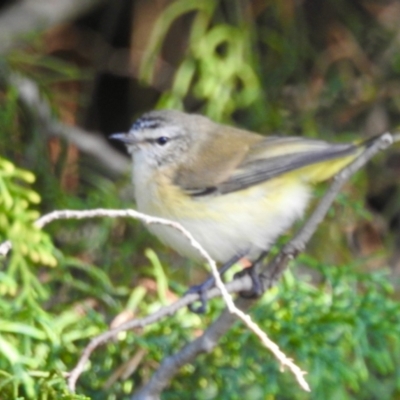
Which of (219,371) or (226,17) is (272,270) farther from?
(226,17)

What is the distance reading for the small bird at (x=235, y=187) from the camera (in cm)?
301

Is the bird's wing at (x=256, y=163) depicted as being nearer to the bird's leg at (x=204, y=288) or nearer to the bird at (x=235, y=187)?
the bird at (x=235, y=187)

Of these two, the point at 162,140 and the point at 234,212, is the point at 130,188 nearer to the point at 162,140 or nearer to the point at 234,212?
the point at 162,140

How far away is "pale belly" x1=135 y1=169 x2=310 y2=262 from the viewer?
9.90 ft

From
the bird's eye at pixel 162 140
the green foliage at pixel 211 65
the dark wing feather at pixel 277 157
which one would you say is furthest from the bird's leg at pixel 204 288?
the green foliage at pixel 211 65

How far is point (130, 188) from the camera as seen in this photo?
374 cm

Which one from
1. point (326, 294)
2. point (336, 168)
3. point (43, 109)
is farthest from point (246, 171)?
point (43, 109)

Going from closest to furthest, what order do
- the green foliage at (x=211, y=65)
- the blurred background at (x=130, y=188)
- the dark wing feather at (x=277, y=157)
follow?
the blurred background at (x=130, y=188), the dark wing feather at (x=277, y=157), the green foliage at (x=211, y=65)

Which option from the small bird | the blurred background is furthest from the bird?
the blurred background

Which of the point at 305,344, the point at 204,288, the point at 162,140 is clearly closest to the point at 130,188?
the point at 162,140

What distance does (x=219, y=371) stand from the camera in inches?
107

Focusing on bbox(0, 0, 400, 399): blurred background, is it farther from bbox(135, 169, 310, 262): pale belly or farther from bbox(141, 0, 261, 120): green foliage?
bbox(135, 169, 310, 262): pale belly

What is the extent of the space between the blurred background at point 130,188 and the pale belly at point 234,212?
0.48 ft

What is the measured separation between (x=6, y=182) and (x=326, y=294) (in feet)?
3.37
